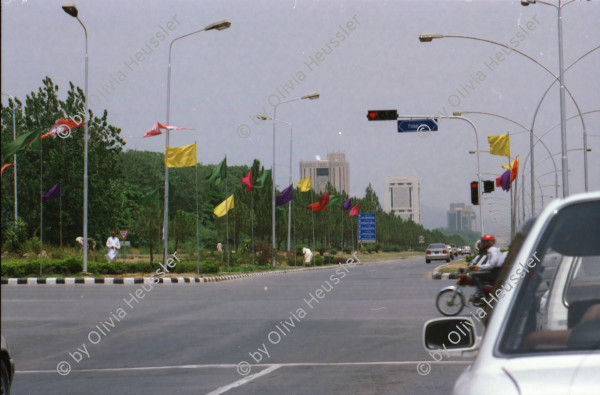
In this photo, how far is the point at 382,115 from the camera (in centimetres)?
2900

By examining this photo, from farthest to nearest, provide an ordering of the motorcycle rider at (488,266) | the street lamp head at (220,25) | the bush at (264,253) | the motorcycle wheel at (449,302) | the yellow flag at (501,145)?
the bush at (264,253) → the yellow flag at (501,145) → the street lamp head at (220,25) → the motorcycle wheel at (449,302) → the motorcycle rider at (488,266)

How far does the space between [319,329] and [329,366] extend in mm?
4367

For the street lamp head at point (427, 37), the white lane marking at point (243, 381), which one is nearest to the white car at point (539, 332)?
the white lane marking at point (243, 381)

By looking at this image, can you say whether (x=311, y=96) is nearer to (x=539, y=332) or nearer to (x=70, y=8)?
(x=70, y=8)

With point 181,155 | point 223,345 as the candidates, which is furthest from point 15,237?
point 223,345

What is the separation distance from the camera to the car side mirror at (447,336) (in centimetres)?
307

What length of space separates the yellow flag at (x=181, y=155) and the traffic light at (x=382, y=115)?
35.5 ft

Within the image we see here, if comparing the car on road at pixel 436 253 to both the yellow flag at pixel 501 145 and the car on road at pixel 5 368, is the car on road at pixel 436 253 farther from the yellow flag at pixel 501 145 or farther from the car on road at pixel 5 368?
the car on road at pixel 5 368

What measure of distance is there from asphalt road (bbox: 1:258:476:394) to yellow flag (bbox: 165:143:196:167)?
15.2 metres

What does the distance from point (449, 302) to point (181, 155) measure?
22180 millimetres

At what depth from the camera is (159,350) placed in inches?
460

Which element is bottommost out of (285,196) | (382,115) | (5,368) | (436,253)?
(436,253)

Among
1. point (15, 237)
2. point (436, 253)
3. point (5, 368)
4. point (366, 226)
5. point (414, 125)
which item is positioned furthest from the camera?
point (366, 226)

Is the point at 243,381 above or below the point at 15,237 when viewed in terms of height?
below
